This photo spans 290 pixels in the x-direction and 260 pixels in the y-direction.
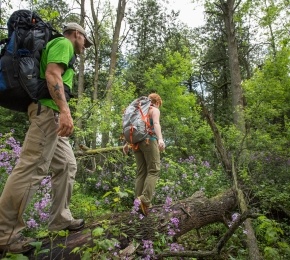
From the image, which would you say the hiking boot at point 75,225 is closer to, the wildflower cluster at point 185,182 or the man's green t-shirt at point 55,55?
A: the man's green t-shirt at point 55,55

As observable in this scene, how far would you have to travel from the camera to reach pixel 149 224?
3910mm

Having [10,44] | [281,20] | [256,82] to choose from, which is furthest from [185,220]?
[281,20]

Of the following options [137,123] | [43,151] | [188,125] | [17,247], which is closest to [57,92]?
[43,151]

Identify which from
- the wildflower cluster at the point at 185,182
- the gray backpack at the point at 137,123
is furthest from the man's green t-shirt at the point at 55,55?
the wildflower cluster at the point at 185,182

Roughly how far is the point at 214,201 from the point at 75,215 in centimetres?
236

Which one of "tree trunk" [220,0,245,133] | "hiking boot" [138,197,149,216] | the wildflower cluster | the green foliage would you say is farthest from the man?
"tree trunk" [220,0,245,133]

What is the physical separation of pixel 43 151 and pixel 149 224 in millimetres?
1623

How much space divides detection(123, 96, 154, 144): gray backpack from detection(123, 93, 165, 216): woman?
66 mm

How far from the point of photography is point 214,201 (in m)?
5.74

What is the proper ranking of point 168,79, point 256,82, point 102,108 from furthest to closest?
point 256,82
point 168,79
point 102,108

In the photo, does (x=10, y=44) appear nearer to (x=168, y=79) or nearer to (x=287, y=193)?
(x=287, y=193)

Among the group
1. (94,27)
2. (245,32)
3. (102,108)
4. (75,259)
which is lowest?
(75,259)

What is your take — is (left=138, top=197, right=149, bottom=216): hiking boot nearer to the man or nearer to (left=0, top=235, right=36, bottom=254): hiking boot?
the man

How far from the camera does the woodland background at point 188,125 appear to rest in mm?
5367
